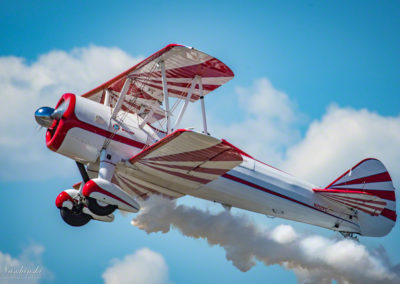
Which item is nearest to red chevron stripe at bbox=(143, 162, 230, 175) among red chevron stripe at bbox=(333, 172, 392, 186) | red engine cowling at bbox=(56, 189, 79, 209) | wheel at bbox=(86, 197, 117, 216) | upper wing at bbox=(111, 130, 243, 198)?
upper wing at bbox=(111, 130, 243, 198)

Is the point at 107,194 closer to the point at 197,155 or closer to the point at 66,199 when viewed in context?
the point at 197,155

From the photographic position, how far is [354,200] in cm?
1502

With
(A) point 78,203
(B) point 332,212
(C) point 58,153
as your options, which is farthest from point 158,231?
(B) point 332,212

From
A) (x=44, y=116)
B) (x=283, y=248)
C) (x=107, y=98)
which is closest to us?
(x=44, y=116)

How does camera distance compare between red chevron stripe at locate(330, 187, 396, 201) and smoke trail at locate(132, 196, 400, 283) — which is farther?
red chevron stripe at locate(330, 187, 396, 201)

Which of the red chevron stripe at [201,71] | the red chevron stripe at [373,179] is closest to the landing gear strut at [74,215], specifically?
the red chevron stripe at [201,71]

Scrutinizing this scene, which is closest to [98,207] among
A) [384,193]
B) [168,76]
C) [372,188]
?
[168,76]

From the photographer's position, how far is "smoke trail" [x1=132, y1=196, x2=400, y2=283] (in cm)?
1443

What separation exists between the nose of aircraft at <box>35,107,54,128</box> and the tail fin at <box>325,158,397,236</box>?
842cm

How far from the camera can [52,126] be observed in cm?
1241

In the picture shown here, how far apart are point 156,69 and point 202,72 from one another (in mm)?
1205

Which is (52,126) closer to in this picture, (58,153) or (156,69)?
Answer: (58,153)

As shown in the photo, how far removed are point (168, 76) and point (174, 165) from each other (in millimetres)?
2718

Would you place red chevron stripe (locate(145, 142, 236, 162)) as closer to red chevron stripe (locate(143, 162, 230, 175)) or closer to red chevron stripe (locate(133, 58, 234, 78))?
red chevron stripe (locate(143, 162, 230, 175))
